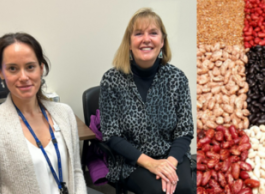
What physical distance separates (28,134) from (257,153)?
1.04 meters

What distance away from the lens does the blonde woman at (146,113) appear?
3.62 ft

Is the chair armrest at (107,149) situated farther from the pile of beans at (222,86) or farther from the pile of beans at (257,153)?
the pile of beans at (257,153)

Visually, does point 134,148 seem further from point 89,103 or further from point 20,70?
point 20,70

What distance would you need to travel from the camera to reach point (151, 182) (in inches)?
42.6

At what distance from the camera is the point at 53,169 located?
0.88 m

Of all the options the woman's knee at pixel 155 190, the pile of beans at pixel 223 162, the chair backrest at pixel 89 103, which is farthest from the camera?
the chair backrest at pixel 89 103

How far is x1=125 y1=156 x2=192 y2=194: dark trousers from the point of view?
42.2 inches

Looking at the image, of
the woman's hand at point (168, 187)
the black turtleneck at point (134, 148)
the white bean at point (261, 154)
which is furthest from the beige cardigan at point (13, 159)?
the white bean at point (261, 154)

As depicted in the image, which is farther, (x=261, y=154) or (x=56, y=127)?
(x=261, y=154)

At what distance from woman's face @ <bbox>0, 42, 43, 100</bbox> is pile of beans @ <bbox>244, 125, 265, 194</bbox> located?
1016 millimetres

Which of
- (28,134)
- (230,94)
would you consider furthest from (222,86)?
(28,134)

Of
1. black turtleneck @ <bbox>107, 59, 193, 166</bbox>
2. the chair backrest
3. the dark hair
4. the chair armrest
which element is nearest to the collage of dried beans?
black turtleneck @ <bbox>107, 59, 193, 166</bbox>

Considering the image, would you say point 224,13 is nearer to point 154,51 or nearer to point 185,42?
point 154,51

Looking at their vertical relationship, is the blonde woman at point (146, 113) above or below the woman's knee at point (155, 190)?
above
